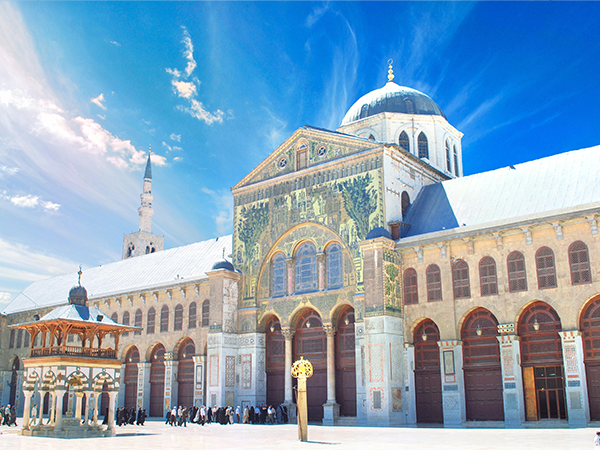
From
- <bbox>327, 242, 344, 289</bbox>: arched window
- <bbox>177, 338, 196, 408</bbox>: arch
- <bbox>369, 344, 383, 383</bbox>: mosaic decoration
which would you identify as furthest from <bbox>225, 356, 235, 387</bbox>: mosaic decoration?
<bbox>369, 344, 383, 383</bbox>: mosaic decoration

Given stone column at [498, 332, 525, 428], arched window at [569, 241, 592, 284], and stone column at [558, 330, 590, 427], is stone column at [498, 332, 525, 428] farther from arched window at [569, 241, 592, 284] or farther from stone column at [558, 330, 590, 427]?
arched window at [569, 241, 592, 284]

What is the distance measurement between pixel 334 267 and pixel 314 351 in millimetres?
4437

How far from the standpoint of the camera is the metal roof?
2570 cm

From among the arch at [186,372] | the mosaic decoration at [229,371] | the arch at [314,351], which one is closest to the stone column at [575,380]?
the arch at [314,351]

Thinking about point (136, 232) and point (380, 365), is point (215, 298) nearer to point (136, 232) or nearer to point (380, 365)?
point (380, 365)

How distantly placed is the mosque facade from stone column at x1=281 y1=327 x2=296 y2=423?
74 millimetres

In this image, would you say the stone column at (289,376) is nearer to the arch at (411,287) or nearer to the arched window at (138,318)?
the arch at (411,287)

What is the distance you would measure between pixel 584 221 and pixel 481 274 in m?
4.64

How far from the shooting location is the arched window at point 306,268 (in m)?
31.1

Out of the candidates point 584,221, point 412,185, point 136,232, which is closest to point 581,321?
point 584,221

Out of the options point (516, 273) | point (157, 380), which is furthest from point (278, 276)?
point (516, 273)

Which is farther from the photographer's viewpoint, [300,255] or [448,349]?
[300,255]

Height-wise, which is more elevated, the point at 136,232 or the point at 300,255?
the point at 136,232

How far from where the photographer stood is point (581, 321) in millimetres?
23469
